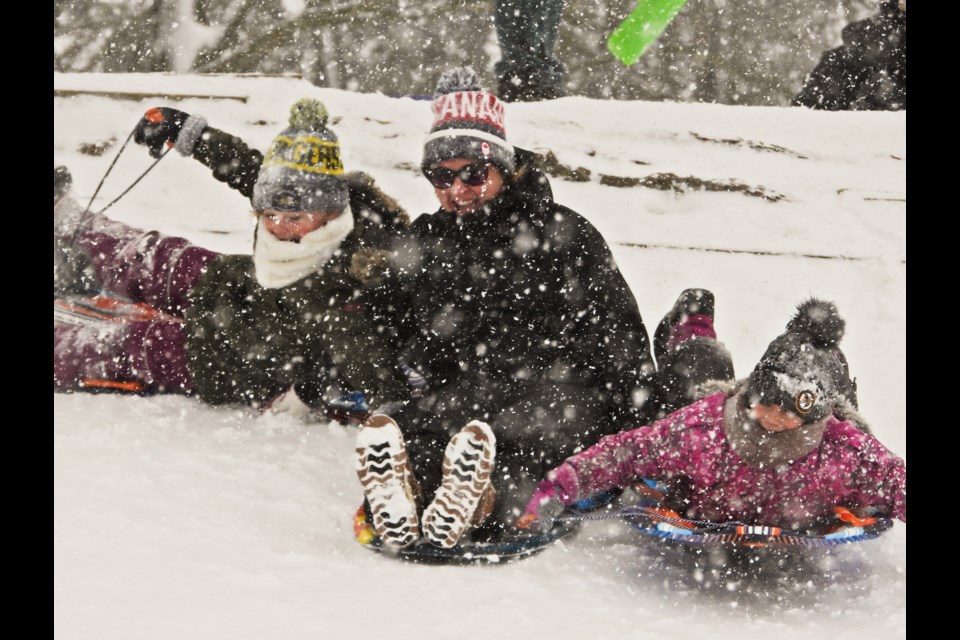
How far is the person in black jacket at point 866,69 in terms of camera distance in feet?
14.2

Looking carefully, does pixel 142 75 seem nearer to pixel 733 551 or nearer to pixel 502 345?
pixel 502 345

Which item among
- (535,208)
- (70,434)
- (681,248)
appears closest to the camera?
(535,208)

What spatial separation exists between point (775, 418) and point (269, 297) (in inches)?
62.0

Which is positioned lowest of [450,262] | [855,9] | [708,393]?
[708,393]

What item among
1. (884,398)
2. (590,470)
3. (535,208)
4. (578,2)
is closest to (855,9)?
(578,2)

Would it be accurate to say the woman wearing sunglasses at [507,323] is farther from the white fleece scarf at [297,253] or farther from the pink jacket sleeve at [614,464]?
the white fleece scarf at [297,253]

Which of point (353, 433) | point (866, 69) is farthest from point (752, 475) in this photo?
point (866, 69)

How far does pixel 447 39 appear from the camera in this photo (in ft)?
26.1

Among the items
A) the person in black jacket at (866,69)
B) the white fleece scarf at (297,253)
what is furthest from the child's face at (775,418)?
the person in black jacket at (866,69)

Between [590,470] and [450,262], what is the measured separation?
697 millimetres

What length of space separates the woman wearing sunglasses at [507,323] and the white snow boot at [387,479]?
0.09 metres

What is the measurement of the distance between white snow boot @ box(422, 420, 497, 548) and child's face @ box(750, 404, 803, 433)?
527mm

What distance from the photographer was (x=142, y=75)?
210 inches

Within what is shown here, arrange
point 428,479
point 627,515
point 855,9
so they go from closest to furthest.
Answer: point 627,515 → point 428,479 → point 855,9
